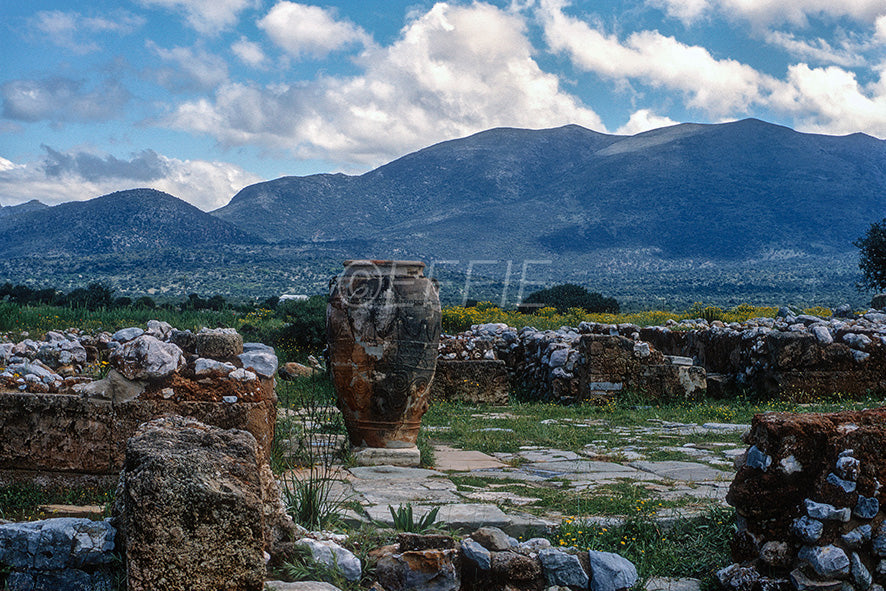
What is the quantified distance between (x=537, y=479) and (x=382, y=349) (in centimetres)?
139

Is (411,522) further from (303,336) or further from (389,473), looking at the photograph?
(303,336)

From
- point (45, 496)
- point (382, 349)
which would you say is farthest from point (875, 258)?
point (45, 496)

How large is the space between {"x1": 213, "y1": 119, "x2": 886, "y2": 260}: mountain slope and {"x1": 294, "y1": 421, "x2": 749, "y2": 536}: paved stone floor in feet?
239

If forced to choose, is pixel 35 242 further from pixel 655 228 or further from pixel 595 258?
pixel 655 228

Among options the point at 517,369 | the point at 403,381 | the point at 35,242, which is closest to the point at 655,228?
the point at 35,242

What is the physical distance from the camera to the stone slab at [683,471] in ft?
16.6

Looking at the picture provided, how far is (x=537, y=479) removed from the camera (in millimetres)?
5074

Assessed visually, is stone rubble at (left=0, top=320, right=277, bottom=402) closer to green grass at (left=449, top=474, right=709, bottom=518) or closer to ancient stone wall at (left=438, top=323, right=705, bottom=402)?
green grass at (left=449, top=474, right=709, bottom=518)

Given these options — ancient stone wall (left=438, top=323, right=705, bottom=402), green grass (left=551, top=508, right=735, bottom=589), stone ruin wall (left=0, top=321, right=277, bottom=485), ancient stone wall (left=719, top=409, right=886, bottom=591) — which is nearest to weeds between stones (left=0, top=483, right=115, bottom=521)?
stone ruin wall (left=0, top=321, right=277, bottom=485)

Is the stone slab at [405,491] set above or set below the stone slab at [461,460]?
above

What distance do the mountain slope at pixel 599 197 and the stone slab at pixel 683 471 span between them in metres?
73.5

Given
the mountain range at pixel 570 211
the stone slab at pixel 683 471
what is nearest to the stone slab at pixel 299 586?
the stone slab at pixel 683 471

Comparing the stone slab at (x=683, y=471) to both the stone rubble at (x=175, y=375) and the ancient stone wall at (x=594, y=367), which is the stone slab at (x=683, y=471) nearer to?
the stone rubble at (x=175, y=375)

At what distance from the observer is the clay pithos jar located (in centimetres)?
559
